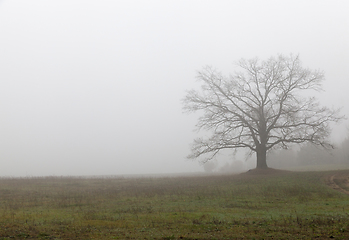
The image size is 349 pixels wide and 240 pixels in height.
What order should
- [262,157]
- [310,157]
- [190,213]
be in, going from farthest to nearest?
[310,157]
[262,157]
[190,213]

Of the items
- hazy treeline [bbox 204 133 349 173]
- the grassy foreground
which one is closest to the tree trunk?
the grassy foreground

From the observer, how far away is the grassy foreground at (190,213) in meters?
11.1

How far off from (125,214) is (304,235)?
941 centimetres

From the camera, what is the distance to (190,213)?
51.5 ft

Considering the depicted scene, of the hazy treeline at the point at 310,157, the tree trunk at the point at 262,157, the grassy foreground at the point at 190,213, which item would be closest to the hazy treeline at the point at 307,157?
the hazy treeline at the point at 310,157

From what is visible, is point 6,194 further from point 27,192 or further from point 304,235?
point 304,235

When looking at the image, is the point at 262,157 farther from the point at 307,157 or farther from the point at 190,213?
the point at 307,157

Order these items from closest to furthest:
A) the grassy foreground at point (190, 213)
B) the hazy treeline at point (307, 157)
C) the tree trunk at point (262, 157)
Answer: the grassy foreground at point (190, 213) < the tree trunk at point (262, 157) < the hazy treeline at point (307, 157)

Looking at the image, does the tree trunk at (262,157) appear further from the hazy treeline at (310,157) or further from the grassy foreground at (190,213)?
the hazy treeline at (310,157)

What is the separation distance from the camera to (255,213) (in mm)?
15680

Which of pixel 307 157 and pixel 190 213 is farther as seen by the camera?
pixel 307 157

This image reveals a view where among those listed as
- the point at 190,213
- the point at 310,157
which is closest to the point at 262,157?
the point at 190,213

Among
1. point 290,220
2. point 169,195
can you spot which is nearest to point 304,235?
point 290,220

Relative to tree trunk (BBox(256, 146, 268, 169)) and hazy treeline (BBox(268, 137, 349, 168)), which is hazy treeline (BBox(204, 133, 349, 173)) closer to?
hazy treeline (BBox(268, 137, 349, 168))
